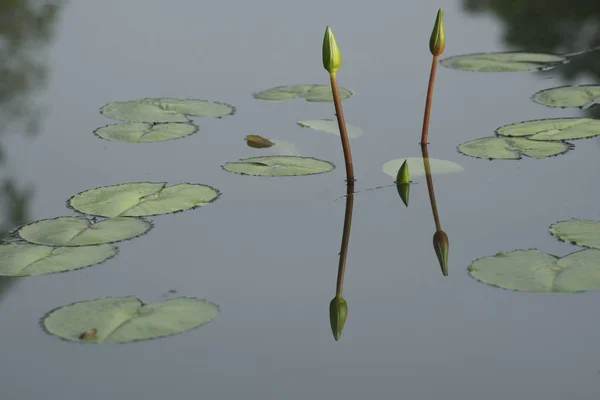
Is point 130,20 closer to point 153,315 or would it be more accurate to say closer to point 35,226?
point 35,226

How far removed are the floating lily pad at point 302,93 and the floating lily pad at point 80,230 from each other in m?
1.13

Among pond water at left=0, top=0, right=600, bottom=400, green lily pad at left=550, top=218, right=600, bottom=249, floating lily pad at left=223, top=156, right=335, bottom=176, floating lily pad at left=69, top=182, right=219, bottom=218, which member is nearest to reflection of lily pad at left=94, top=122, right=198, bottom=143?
pond water at left=0, top=0, right=600, bottom=400

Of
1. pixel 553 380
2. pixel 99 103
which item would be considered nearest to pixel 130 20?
pixel 99 103

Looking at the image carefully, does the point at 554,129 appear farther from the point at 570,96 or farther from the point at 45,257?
the point at 45,257

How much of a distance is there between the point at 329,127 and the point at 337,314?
1.25 m

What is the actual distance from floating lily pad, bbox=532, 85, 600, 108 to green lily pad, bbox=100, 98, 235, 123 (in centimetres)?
103

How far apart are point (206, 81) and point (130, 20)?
43.3 inches

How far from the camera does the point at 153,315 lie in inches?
71.2

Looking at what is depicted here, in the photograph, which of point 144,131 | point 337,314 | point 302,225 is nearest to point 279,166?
point 302,225

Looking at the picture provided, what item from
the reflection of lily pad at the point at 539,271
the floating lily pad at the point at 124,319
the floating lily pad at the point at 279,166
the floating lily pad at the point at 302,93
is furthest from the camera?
the floating lily pad at the point at 302,93

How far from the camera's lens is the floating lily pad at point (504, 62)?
3.58 metres

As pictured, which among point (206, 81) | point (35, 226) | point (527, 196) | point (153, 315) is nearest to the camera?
point (153, 315)

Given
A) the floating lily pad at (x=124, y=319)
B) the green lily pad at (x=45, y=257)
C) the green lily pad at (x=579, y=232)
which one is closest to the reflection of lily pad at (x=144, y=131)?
the green lily pad at (x=45, y=257)

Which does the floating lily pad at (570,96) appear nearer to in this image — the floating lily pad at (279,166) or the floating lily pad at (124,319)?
the floating lily pad at (279,166)
